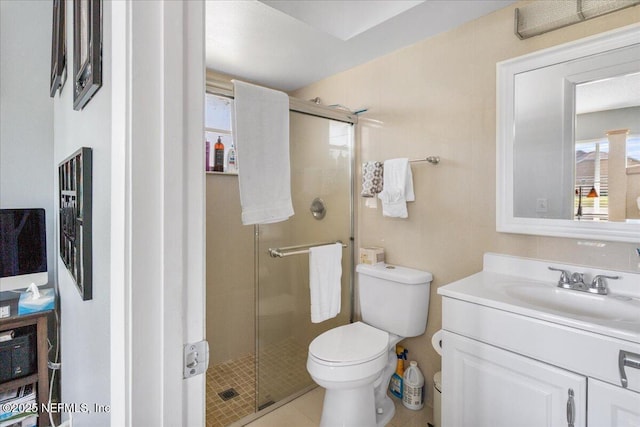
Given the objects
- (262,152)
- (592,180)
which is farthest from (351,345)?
(592,180)

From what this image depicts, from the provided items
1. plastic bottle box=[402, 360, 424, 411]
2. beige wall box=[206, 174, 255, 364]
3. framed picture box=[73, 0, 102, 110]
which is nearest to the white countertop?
plastic bottle box=[402, 360, 424, 411]

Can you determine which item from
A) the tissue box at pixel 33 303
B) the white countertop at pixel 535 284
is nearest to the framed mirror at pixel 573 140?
the white countertop at pixel 535 284

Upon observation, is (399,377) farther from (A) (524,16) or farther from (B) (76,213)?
(A) (524,16)

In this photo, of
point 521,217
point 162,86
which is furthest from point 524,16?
point 162,86

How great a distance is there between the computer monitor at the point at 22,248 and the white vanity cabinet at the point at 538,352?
2069 mm

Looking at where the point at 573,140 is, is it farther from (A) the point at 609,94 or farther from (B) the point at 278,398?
(B) the point at 278,398

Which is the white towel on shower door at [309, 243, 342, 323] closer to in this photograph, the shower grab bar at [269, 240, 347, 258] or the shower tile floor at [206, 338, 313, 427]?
the shower grab bar at [269, 240, 347, 258]

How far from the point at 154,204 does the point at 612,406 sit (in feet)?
4.59

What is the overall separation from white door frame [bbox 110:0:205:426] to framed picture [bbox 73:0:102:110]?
0.18 metres

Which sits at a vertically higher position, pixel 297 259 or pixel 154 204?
pixel 154 204

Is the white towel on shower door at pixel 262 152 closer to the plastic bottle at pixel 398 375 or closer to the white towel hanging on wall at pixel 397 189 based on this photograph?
the white towel hanging on wall at pixel 397 189

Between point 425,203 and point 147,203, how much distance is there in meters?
1.70

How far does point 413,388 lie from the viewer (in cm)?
191

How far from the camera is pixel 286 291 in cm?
204
